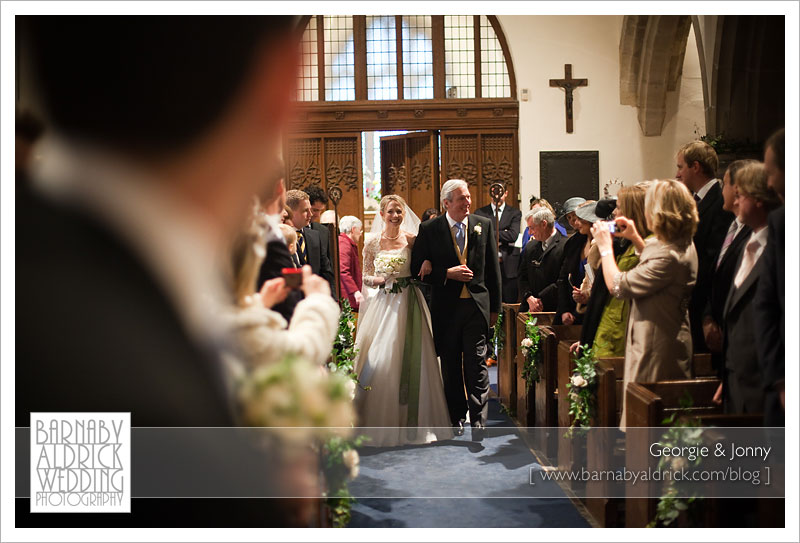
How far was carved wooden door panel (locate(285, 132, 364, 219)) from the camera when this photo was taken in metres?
3.87

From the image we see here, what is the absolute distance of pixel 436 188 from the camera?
730 cm

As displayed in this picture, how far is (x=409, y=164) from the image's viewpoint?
21.9 ft

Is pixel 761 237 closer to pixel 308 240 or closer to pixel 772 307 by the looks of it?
pixel 772 307

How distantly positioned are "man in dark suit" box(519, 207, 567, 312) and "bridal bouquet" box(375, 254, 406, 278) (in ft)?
3.72

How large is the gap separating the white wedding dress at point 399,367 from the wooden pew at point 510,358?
0.96m

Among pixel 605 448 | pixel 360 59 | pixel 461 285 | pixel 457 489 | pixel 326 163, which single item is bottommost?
pixel 457 489

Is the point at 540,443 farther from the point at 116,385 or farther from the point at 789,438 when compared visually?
the point at 116,385

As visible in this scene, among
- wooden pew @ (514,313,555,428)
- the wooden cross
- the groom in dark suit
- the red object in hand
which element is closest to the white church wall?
the wooden cross

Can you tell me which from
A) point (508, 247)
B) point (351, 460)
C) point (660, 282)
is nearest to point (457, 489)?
point (351, 460)

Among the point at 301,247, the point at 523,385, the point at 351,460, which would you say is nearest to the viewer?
the point at 351,460

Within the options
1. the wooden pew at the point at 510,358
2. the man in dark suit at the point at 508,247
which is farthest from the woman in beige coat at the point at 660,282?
the man in dark suit at the point at 508,247

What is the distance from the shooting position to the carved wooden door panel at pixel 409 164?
6594 mm

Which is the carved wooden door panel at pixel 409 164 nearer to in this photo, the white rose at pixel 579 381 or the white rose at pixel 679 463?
the white rose at pixel 579 381

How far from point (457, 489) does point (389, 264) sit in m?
1.57
